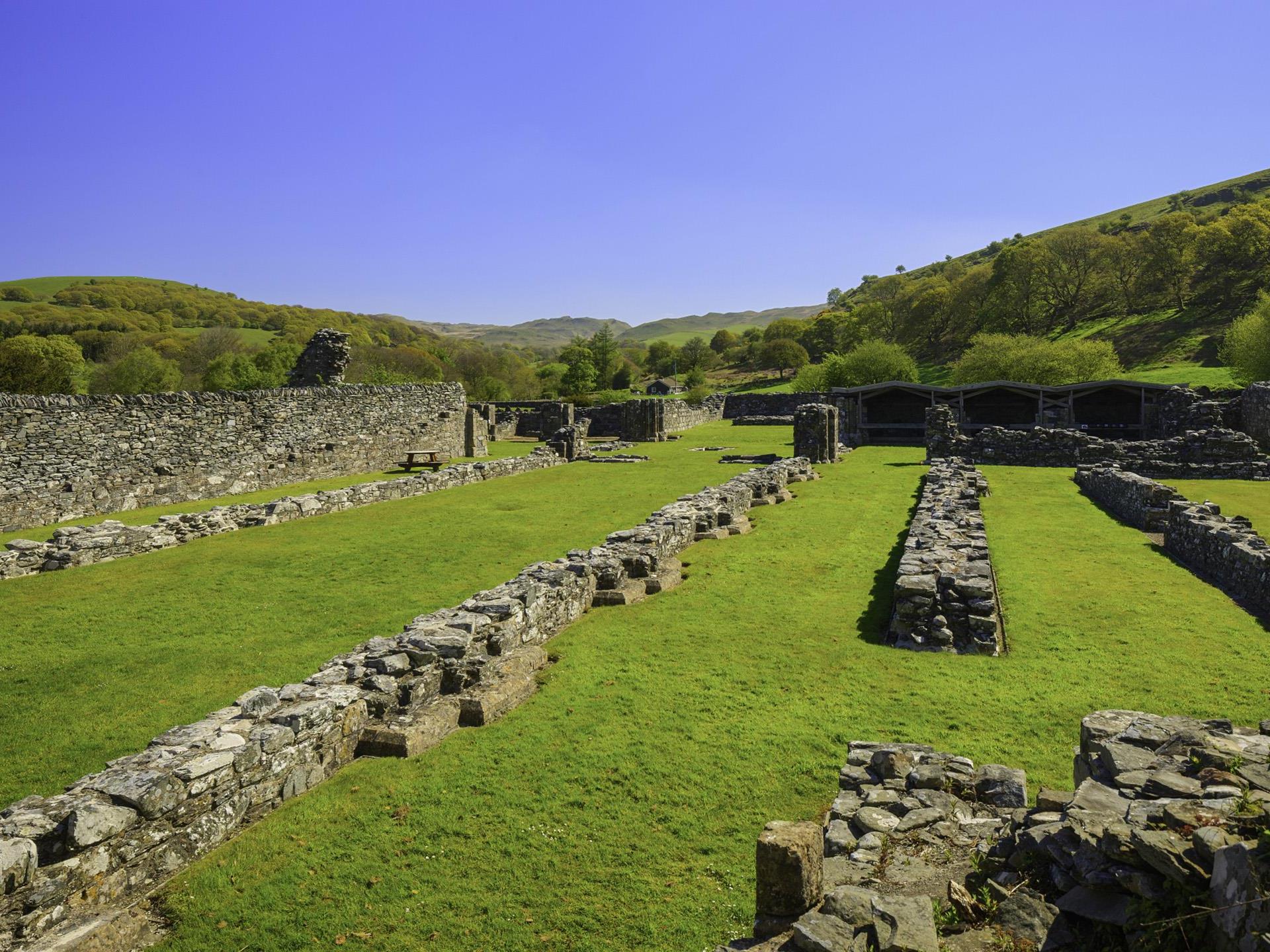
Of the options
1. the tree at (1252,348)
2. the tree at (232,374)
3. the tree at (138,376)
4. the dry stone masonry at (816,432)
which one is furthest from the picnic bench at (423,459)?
the tree at (1252,348)

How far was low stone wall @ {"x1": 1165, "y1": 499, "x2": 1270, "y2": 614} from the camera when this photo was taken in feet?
36.8

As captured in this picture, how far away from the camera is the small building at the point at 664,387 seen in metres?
89.4

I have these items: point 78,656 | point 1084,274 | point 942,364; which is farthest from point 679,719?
point 1084,274

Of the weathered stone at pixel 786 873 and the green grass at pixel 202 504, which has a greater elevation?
the weathered stone at pixel 786 873

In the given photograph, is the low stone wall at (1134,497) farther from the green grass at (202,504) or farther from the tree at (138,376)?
the tree at (138,376)

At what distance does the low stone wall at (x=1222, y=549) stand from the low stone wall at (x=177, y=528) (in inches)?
737

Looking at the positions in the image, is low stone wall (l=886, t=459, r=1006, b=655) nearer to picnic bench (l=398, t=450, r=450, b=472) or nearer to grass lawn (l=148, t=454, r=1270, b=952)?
grass lawn (l=148, t=454, r=1270, b=952)

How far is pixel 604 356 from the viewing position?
102 metres

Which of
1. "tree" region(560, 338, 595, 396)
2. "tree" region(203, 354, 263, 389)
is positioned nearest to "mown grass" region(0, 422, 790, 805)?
"tree" region(203, 354, 263, 389)

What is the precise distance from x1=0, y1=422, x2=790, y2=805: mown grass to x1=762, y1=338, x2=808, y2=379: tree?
275 feet

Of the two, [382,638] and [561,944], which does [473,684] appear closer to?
[382,638]

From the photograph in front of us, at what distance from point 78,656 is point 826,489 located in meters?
19.4

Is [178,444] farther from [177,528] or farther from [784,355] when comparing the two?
[784,355]

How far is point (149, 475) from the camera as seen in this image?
2100 centimetres
